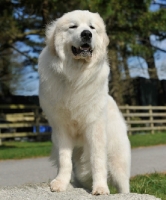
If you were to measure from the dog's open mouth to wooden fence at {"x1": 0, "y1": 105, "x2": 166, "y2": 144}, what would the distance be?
1449cm

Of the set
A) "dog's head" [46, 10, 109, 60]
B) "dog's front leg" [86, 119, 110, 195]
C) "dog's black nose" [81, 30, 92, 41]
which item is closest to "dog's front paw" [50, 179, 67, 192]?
"dog's front leg" [86, 119, 110, 195]

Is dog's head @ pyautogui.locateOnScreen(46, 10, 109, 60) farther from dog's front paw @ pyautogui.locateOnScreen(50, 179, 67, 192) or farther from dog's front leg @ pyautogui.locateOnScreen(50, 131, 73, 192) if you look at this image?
dog's front paw @ pyautogui.locateOnScreen(50, 179, 67, 192)

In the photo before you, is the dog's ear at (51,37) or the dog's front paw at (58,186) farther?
the dog's ear at (51,37)

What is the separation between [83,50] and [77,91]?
43 centimetres

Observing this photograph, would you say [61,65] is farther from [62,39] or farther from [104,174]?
[104,174]

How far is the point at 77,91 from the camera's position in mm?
4332

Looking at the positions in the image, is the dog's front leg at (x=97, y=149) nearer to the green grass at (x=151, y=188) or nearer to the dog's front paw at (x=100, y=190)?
the dog's front paw at (x=100, y=190)

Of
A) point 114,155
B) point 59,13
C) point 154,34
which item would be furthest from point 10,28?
point 114,155

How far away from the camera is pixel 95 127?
4.30 metres

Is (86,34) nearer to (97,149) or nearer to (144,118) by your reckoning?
(97,149)

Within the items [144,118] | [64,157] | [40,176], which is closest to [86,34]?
[64,157]

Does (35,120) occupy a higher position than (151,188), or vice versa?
(151,188)

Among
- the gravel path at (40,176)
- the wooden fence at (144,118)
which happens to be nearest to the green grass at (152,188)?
the gravel path at (40,176)

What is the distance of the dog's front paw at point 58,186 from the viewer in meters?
4.21
